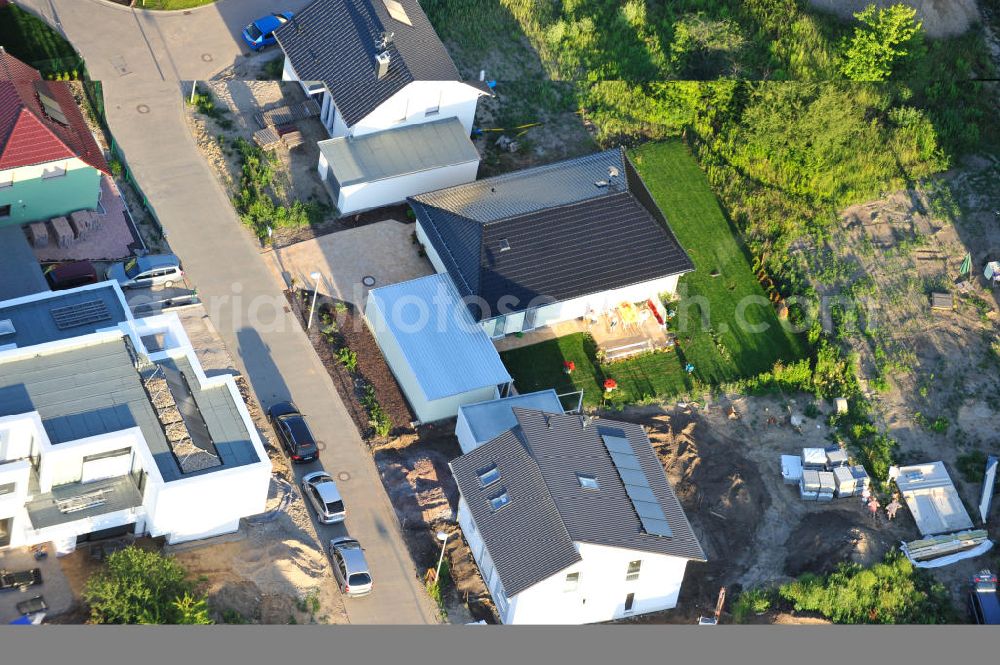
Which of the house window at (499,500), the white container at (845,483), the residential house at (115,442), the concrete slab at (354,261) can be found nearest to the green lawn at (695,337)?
the white container at (845,483)

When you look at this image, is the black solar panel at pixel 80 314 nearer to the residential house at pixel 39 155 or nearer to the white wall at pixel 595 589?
the residential house at pixel 39 155

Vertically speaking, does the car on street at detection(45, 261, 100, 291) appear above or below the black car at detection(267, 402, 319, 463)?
above

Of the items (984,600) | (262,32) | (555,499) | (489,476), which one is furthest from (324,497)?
(262,32)

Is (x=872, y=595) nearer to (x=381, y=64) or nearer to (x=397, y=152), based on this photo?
(x=397, y=152)

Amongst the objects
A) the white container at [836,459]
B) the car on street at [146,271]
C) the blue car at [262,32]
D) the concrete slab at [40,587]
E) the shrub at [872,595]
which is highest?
the blue car at [262,32]

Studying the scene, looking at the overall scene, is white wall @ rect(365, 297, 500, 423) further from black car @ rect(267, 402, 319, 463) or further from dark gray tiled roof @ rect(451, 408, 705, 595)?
black car @ rect(267, 402, 319, 463)

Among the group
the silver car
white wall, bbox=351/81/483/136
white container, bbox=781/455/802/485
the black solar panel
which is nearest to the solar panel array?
A: white container, bbox=781/455/802/485
